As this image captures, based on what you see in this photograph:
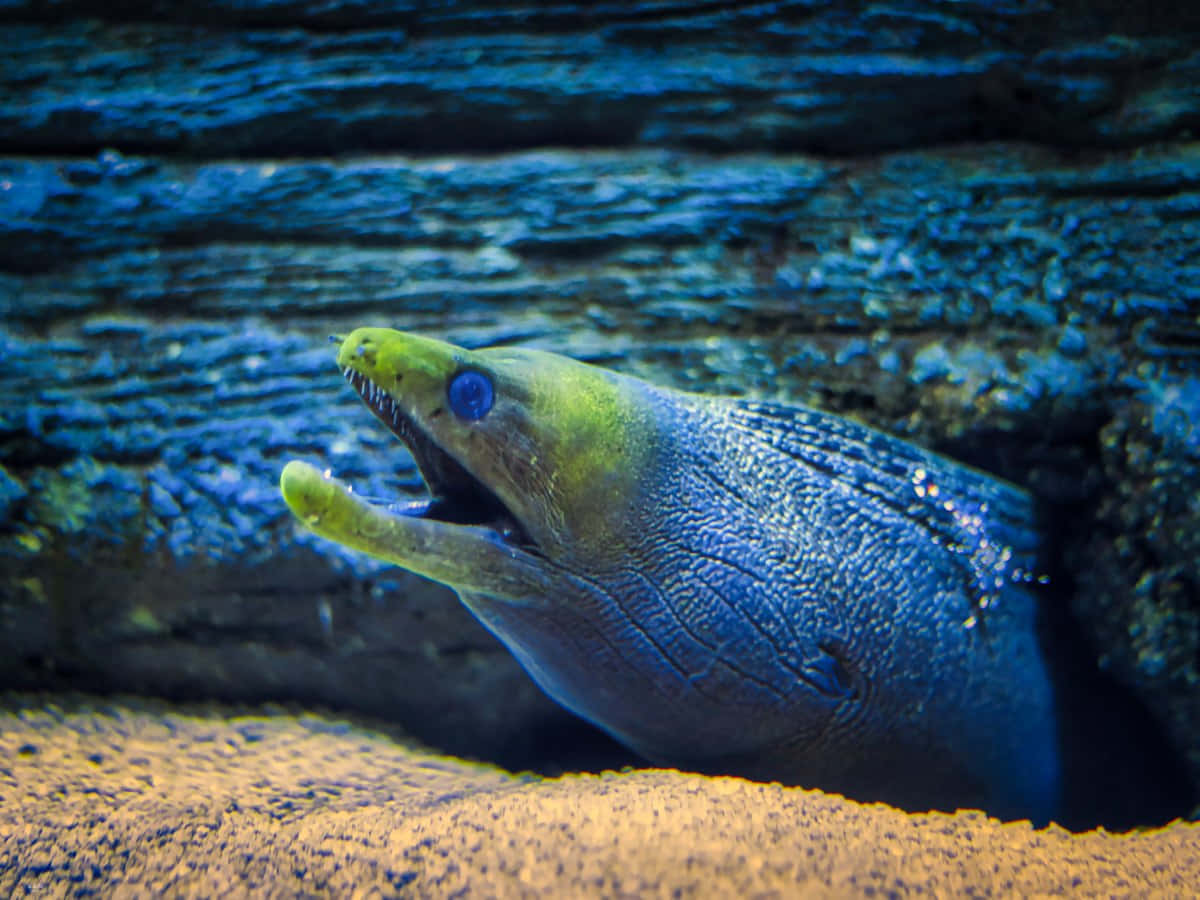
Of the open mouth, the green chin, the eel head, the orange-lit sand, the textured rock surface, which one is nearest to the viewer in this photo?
the orange-lit sand

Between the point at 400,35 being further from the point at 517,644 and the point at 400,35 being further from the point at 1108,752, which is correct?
the point at 1108,752

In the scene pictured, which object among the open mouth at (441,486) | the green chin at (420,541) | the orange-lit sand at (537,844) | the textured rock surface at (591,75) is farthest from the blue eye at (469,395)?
the textured rock surface at (591,75)

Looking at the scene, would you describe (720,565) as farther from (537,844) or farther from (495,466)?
(537,844)

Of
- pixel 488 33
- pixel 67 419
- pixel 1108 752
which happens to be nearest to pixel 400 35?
pixel 488 33

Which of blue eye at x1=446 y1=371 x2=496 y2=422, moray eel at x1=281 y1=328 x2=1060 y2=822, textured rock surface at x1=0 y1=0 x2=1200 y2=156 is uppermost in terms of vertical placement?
textured rock surface at x1=0 y1=0 x2=1200 y2=156

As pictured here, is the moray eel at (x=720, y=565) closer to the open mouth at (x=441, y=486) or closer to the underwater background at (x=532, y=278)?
the open mouth at (x=441, y=486)

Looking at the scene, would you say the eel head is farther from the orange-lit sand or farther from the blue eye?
the orange-lit sand

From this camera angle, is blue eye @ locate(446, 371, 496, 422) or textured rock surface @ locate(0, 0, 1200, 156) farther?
textured rock surface @ locate(0, 0, 1200, 156)

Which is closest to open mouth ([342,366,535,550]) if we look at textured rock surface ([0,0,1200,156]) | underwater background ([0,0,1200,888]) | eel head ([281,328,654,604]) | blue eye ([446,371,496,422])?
eel head ([281,328,654,604])
